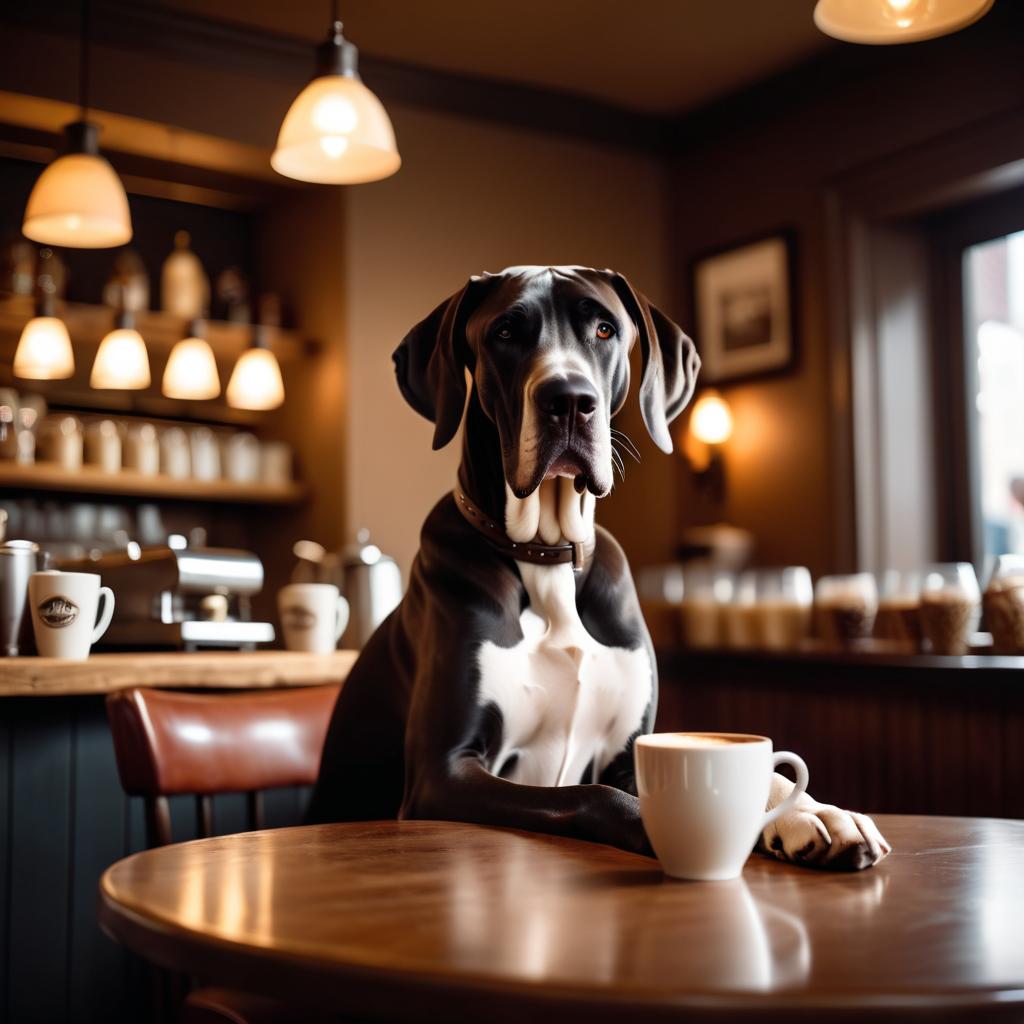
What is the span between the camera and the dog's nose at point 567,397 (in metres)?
1.36

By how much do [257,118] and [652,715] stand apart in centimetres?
364

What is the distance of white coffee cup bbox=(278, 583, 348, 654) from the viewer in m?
2.42

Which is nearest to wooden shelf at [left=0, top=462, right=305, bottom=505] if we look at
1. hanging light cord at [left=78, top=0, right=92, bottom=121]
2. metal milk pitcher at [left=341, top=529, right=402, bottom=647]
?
hanging light cord at [left=78, top=0, right=92, bottom=121]

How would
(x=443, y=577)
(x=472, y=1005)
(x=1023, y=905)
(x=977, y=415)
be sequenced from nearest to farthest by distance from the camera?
1. (x=472, y=1005)
2. (x=1023, y=905)
3. (x=443, y=577)
4. (x=977, y=415)

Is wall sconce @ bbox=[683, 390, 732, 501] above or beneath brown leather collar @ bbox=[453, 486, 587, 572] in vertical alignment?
above

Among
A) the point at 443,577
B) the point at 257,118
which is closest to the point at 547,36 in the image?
the point at 257,118

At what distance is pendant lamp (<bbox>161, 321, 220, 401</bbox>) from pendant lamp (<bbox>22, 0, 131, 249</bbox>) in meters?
0.76

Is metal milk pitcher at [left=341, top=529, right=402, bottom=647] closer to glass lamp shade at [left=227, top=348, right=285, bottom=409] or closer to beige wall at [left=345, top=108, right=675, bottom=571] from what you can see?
glass lamp shade at [left=227, top=348, right=285, bottom=409]

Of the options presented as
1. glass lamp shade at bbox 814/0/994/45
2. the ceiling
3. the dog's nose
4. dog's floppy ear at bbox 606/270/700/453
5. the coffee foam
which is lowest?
the coffee foam

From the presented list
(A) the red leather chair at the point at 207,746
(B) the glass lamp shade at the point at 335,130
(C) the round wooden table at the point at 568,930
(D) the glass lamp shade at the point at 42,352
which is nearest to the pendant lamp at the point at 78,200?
(D) the glass lamp shade at the point at 42,352

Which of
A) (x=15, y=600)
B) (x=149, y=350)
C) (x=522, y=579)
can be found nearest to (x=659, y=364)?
(x=522, y=579)

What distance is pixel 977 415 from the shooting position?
4.46 meters

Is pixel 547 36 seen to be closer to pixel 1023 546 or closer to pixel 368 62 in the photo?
pixel 368 62

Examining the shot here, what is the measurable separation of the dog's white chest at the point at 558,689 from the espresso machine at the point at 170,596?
1167mm
